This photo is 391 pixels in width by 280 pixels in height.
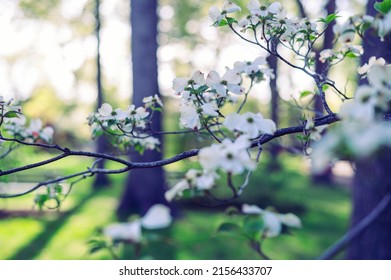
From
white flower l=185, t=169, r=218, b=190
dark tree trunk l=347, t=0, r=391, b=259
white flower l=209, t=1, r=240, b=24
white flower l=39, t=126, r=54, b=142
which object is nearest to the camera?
white flower l=185, t=169, r=218, b=190

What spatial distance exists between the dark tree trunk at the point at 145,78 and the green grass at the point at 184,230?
427 mm

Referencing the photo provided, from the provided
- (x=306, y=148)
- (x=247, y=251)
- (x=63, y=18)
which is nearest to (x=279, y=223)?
(x=306, y=148)

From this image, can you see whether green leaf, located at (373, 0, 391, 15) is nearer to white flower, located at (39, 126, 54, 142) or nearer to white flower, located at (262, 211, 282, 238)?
white flower, located at (262, 211, 282, 238)

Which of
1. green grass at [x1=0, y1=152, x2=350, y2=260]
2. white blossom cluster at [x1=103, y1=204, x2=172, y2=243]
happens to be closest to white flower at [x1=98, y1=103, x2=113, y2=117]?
white blossom cluster at [x1=103, y1=204, x2=172, y2=243]

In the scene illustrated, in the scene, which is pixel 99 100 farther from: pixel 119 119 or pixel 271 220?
pixel 271 220

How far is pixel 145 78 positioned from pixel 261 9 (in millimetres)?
3331

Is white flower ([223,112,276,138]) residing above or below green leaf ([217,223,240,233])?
above

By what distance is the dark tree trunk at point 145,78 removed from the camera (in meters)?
4.43

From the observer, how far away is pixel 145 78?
4488mm

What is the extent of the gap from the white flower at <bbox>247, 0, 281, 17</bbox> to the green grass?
5.69 ft

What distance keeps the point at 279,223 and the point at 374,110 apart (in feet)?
1.66

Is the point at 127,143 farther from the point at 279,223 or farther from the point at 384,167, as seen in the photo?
the point at 384,167

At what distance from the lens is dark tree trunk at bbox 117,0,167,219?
14.5ft

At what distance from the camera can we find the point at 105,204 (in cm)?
574
